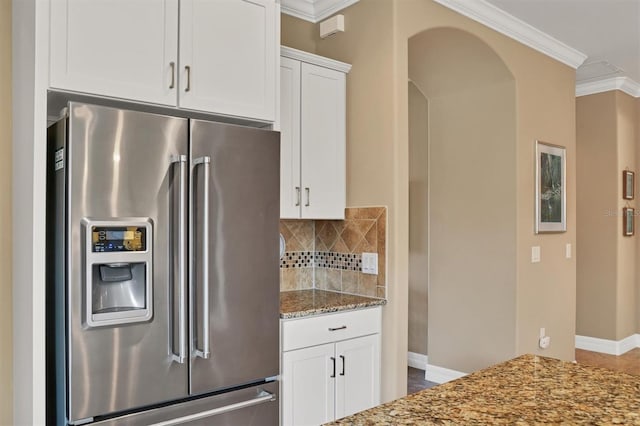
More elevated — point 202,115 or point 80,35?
point 80,35

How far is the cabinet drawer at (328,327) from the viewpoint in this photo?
2.46 metres

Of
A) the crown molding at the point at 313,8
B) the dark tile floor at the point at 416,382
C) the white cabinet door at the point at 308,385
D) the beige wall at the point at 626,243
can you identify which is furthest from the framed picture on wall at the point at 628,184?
the white cabinet door at the point at 308,385

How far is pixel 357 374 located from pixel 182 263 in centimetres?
129

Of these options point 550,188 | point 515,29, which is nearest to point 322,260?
point 550,188

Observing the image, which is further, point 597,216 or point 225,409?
point 597,216

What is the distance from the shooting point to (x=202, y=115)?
7.69 ft

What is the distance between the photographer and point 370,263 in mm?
3000

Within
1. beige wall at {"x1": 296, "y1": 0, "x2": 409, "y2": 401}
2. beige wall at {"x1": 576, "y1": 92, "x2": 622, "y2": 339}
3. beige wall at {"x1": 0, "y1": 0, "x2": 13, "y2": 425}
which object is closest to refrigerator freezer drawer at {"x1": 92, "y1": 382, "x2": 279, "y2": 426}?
beige wall at {"x1": 0, "y1": 0, "x2": 13, "y2": 425}

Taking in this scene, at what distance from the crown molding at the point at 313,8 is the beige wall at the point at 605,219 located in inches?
139

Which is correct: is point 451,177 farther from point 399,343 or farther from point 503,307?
point 399,343

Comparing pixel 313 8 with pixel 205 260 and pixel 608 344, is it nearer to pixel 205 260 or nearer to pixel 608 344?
pixel 205 260

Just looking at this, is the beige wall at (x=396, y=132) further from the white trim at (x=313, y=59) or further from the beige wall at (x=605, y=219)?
the beige wall at (x=605, y=219)

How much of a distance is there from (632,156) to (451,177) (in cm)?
276

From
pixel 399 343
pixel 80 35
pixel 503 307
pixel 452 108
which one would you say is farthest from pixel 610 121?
pixel 80 35
